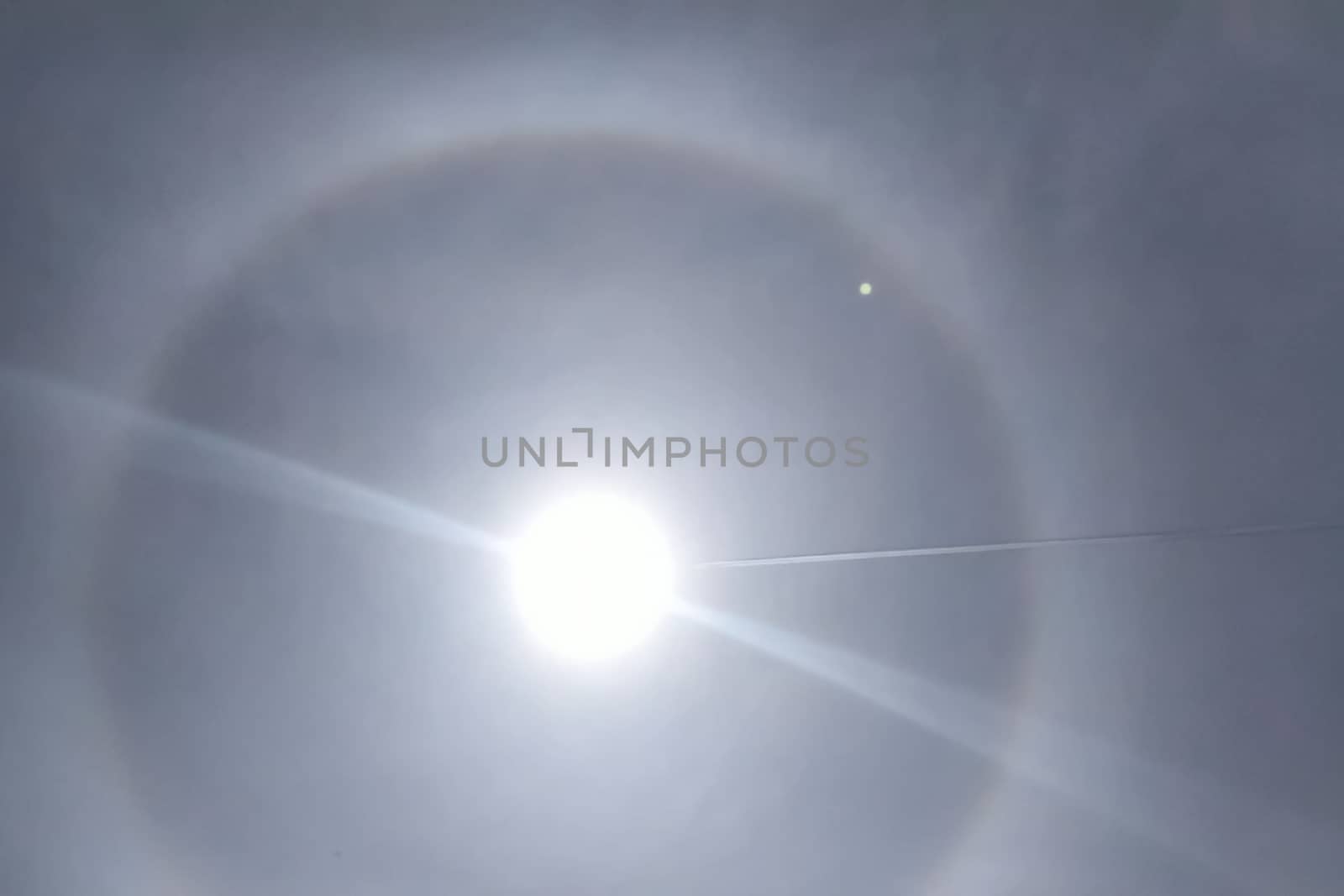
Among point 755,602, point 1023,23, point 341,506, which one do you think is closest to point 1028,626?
point 755,602

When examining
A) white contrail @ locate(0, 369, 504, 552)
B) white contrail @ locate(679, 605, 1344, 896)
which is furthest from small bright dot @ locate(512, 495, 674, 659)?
white contrail @ locate(0, 369, 504, 552)

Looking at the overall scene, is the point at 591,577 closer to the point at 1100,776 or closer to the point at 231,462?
the point at 231,462

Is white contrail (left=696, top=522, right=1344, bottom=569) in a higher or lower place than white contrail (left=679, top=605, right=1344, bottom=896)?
higher

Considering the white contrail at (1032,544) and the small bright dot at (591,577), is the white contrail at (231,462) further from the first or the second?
the white contrail at (1032,544)

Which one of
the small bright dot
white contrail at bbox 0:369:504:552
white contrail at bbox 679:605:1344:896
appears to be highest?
white contrail at bbox 0:369:504:552

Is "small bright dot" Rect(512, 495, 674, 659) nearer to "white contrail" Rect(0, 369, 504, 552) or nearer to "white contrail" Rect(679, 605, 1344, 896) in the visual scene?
"white contrail" Rect(679, 605, 1344, 896)

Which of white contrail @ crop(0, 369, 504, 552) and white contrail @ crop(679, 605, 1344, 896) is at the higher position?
white contrail @ crop(0, 369, 504, 552)

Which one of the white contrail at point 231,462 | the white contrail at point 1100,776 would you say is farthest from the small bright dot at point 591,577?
the white contrail at point 231,462

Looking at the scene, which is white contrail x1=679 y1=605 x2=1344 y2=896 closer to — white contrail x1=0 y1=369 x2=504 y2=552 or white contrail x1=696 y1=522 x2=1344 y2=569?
white contrail x1=696 y1=522 x2=1344 y2=569

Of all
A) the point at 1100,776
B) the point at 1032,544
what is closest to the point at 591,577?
the point at 1032,544
